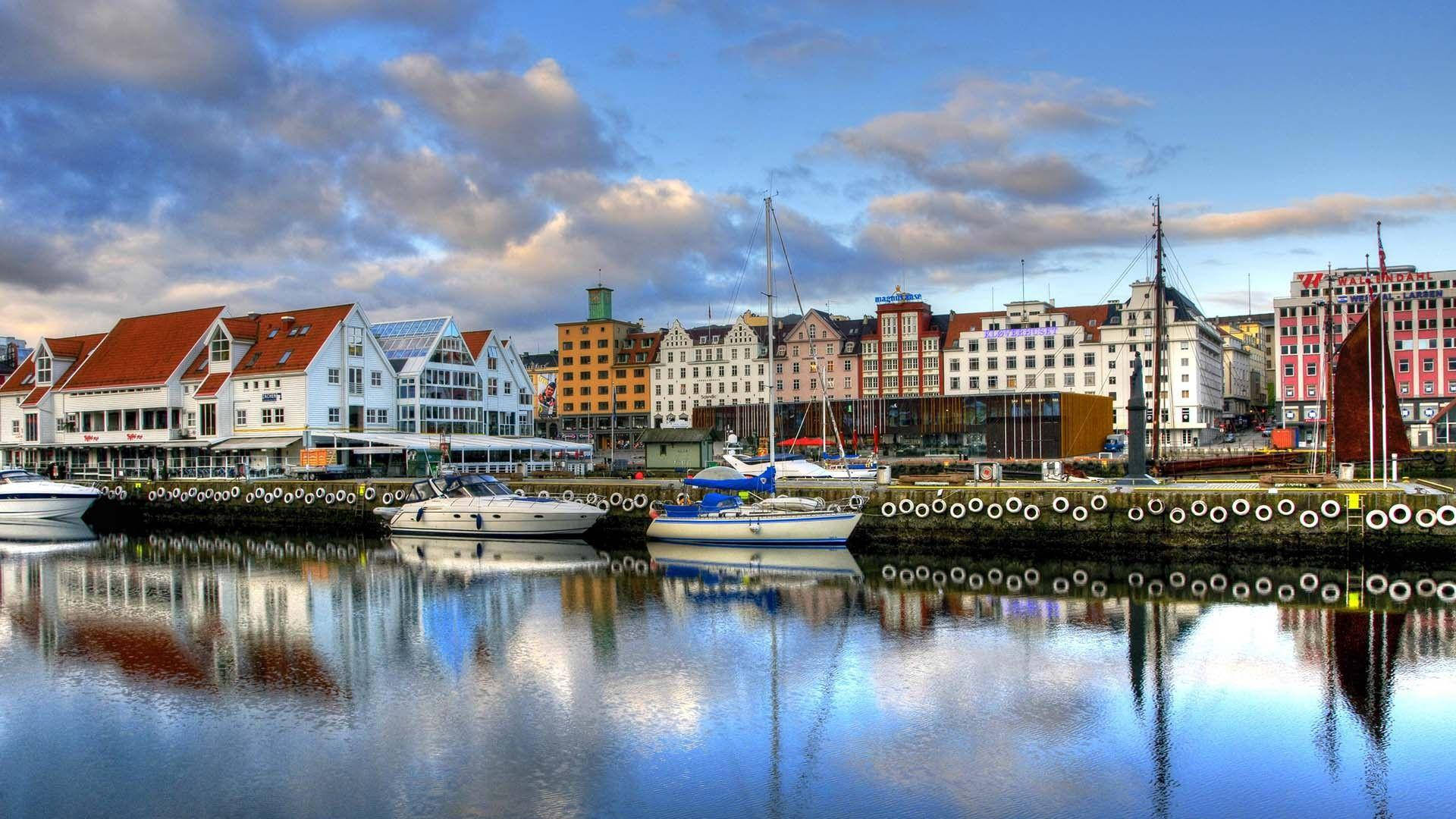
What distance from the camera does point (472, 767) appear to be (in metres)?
16.7

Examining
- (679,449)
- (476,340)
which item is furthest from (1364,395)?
(476,340)

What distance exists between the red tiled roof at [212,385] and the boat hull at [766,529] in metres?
41.7

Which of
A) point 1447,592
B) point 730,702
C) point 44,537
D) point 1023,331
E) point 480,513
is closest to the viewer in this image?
point 730,702

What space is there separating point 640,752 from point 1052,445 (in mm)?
71822

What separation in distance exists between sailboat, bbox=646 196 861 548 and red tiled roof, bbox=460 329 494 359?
129 ft

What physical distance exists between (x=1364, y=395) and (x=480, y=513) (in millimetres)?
39384

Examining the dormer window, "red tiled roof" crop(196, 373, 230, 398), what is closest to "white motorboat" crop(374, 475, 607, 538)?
"red tiled roof" crop(196, 373, 230, 398)

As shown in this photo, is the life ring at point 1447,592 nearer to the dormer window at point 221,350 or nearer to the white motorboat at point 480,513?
the white motorboat at point 480,513

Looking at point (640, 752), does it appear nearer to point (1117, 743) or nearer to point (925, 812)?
point (925, 812)

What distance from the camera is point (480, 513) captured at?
49.4m

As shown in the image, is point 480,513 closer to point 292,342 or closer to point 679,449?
point 679,449

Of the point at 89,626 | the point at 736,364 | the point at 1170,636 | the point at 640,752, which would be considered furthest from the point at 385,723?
the point at 736,364

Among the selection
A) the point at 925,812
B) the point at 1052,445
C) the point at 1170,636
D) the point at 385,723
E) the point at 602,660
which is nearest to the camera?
the point at 925,812

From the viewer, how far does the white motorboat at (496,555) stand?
132ft
